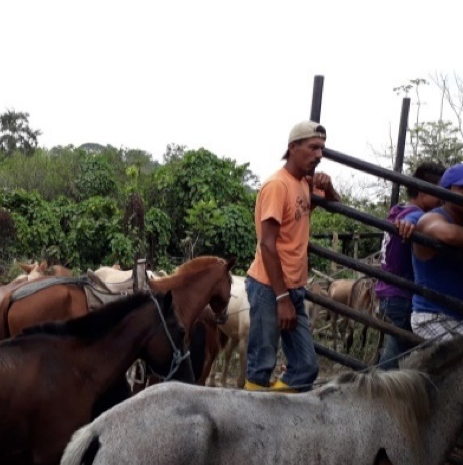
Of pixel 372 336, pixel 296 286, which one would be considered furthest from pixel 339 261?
pixel 372 336

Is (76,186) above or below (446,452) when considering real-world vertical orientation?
below

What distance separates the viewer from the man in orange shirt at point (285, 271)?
525 cm

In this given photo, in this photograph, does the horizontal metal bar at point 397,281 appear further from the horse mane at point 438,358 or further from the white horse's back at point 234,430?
the white horse's back at point 234,430

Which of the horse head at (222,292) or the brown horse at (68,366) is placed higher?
the brown horse at (68,366)

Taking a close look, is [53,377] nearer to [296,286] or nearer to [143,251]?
[296,286]

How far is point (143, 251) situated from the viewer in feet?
54.4

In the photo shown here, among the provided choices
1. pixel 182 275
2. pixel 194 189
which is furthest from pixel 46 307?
pixel 194 189

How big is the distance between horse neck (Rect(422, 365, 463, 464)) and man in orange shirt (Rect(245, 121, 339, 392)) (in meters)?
1.17

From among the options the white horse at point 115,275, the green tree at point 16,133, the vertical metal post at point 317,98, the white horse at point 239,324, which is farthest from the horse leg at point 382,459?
the green tree at point 16,133

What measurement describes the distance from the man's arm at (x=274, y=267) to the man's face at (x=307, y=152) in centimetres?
46

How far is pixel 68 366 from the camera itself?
5520 mm

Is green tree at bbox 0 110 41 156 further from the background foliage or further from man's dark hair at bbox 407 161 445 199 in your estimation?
man's dark hair at bbox 407 161 445 199

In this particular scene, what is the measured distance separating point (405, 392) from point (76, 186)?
935 inches

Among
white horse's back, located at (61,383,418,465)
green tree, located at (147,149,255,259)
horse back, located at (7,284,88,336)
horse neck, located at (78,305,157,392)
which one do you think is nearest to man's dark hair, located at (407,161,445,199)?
horse neck, located at (78,305,157,392)
